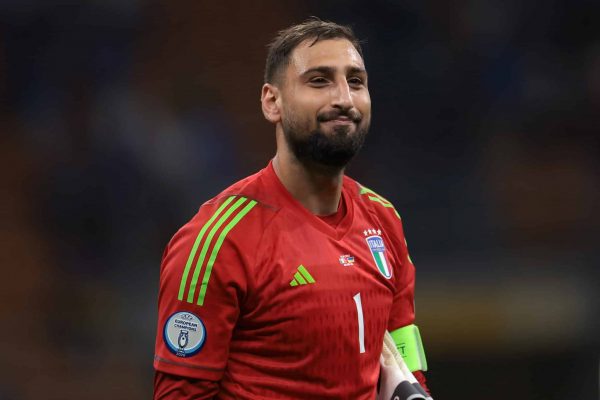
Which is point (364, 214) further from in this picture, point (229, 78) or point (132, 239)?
point (229, 78)

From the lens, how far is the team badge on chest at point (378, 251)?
2.59 metres

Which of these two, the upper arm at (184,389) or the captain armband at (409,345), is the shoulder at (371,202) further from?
the upper arm at (184,389)

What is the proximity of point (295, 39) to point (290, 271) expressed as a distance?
0.63 meters

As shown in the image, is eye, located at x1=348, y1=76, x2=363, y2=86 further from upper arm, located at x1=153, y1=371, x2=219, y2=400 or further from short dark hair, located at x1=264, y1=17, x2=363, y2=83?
upper arm, located at x1=153, y1=371, x2=219, y2=400

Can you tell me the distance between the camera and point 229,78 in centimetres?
568

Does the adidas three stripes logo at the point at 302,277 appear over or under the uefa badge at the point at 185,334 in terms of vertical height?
over

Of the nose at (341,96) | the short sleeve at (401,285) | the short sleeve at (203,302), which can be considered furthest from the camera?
the short sleeve at (401,285)

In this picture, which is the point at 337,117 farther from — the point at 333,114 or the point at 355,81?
the point at 355,81

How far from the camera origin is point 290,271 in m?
2.36

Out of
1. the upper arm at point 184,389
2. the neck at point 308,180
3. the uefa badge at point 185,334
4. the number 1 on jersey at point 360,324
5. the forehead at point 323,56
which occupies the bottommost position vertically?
the upper arm at point 184,389

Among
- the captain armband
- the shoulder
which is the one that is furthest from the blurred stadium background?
the shoulder

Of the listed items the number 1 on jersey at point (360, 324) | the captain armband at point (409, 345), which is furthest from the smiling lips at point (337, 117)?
the captain armband at point (409, 345)

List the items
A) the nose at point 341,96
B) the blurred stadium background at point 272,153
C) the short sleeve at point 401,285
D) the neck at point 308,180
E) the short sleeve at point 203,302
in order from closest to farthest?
the short sleeve at point 203,302, the nose at point 341,96, the neck at point 308,180, the short sleeve at point 401,285, the blurred stadium background at point 272,153

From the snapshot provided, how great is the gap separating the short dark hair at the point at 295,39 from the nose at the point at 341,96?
0.15 meters
